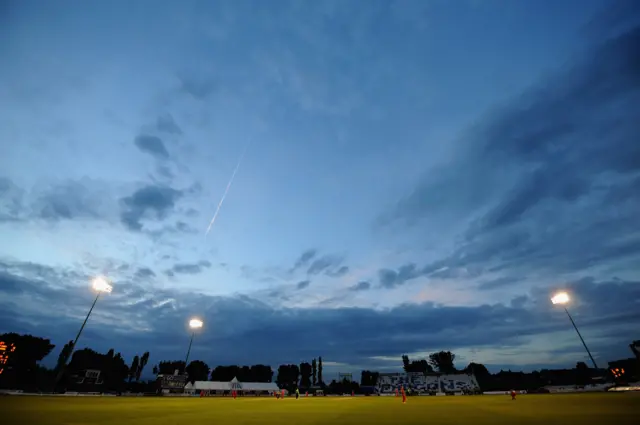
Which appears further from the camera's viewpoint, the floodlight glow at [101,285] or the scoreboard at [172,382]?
the scoreboard at [172,382]

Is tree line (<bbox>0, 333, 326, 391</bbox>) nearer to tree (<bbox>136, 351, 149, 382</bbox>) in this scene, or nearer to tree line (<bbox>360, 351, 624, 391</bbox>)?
tree (<bbox>136, 351, 149, 382</bbox>)

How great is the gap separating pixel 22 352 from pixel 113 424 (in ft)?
323

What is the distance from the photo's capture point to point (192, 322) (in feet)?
244

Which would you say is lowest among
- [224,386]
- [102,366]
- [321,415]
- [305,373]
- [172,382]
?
[321,415]

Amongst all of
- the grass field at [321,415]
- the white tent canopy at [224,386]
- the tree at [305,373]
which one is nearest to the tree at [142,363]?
the white tent canopy at [224,386]

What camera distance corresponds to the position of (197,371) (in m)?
157

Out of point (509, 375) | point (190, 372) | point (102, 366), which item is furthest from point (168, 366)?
point (509, 375)

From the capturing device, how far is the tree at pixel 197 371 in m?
156

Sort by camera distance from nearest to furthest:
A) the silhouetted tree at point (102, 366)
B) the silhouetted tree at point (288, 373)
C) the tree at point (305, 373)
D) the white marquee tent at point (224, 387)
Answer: the white marquee tent at point (224, 387) < the silhouetted tree at point (102, 366) < the tree at point (305, 373) < the silhouetted tree at point (288, 373)

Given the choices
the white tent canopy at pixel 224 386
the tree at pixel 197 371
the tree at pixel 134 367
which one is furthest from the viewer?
the tree at pixel 197 371

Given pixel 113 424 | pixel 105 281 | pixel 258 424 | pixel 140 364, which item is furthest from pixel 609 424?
pixel 140 364

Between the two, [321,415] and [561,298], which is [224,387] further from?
[561,298]

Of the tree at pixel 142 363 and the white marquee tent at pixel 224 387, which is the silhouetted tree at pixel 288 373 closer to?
the white marquee tent at pixel 224 387

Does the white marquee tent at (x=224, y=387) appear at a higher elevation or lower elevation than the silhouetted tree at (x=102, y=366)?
lower
